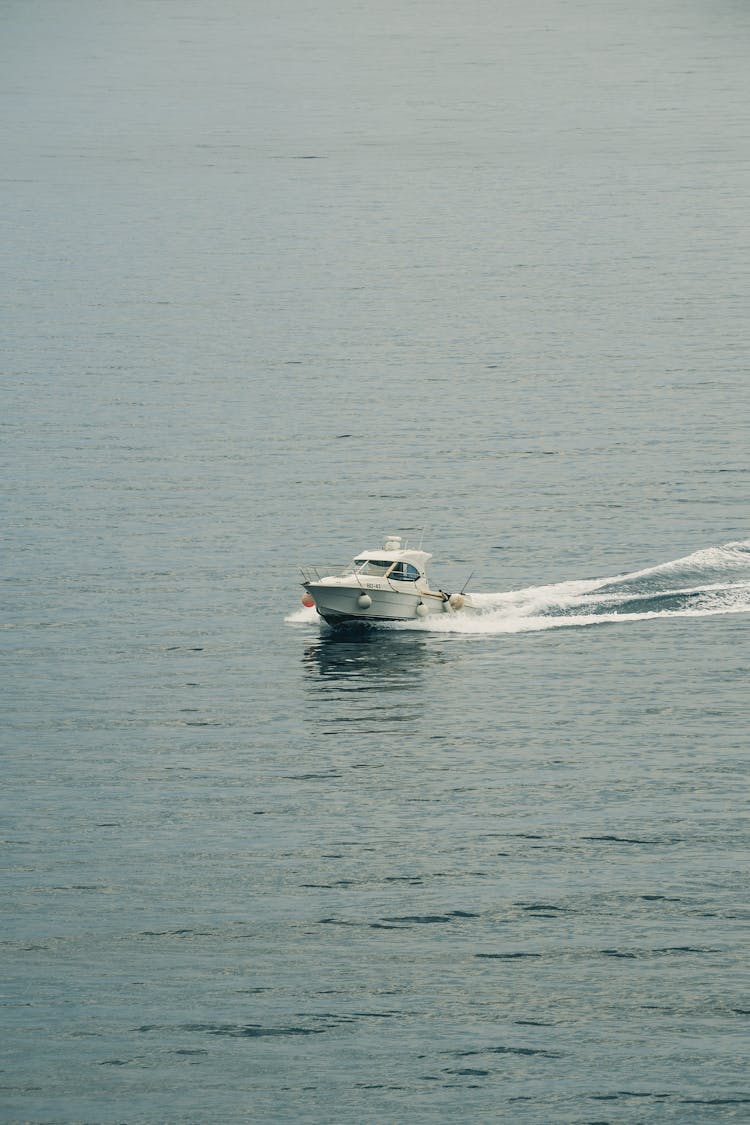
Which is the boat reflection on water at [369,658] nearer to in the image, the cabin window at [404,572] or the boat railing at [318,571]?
the cabin window at [404,572]

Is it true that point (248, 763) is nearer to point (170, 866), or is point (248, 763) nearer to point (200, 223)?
point (170, 866)

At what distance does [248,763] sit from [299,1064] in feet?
64.4

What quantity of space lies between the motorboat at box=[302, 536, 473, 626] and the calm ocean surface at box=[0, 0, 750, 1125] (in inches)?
51.0

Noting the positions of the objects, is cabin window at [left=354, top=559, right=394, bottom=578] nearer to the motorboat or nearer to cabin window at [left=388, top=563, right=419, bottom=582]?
the motorboat

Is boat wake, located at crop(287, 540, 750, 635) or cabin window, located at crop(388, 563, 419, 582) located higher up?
cabin window, located at crop(388, 563, 419, 582)

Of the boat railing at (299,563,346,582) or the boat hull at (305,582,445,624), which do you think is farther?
the boat railing at (299,563,346,582)

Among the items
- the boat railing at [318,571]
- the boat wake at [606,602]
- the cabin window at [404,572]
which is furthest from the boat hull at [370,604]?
the boat railing at [318,571]

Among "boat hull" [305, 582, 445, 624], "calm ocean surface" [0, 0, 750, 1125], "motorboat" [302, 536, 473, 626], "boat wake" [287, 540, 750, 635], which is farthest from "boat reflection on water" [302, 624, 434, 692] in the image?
"boat wake" [287, 540, 750, 635]

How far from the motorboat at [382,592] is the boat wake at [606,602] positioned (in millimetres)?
582

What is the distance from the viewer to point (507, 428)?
364 feet

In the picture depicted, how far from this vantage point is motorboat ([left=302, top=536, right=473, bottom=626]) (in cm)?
7631

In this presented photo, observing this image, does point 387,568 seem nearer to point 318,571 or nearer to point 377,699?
point 318,571

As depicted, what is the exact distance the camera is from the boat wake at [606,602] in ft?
250

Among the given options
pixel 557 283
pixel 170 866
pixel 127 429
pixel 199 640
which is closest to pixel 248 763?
pixel 170 866
